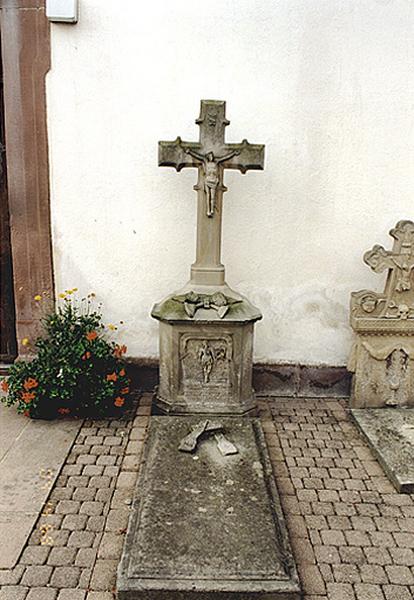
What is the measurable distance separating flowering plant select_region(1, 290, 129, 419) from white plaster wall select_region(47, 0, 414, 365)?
1.42 ft

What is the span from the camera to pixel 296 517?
11.0 ft

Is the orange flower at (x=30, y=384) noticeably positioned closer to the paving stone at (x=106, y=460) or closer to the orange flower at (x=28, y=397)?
the orange flower at (x=28, y=397)

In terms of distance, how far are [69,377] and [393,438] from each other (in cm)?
254

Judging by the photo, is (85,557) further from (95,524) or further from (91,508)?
(91,508)

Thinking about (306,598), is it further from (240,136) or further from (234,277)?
(240,136)

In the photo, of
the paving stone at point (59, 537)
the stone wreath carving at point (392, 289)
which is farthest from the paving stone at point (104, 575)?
the stone wreath carving at point (392, 289)

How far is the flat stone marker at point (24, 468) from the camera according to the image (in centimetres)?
313

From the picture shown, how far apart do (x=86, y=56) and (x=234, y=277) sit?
7.28 feet

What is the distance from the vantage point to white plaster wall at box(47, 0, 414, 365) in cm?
453

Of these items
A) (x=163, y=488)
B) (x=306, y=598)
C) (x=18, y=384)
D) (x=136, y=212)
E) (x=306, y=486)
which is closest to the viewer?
(x=306, y=598)

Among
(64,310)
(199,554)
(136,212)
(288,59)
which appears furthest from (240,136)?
(199,554)

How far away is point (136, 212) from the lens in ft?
15.8

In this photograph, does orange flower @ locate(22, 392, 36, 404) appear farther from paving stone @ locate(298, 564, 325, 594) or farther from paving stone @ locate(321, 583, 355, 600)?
paving stone @ locate(321, 583, 355, 600)

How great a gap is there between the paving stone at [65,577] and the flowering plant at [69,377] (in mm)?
1634
